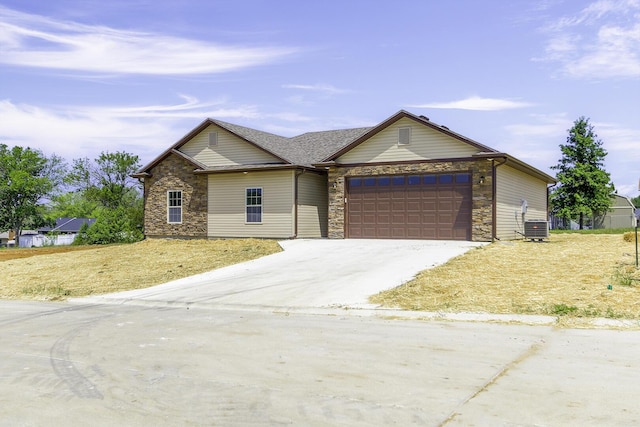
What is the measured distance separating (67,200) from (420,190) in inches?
2702

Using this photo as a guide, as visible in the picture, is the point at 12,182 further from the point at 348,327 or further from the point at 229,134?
the point at 348,327

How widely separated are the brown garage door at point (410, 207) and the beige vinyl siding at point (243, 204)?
3.00 metres

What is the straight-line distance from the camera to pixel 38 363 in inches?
286

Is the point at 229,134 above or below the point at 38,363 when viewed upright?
above

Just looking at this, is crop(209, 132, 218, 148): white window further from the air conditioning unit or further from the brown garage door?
the air conditioning unit

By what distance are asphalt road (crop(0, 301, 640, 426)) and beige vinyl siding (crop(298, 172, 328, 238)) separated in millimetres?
16189

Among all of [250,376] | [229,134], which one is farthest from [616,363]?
[229,134]

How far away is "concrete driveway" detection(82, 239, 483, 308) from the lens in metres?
13.1

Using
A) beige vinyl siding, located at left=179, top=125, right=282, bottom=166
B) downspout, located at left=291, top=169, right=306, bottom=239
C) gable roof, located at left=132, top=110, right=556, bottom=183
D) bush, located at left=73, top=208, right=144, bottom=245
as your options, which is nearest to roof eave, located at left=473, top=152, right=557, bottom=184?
gable roof, located at left=132, top=110, right=556, bottom=183

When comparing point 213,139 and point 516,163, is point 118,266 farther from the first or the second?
point 516,163

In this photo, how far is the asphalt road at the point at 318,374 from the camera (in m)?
5.14

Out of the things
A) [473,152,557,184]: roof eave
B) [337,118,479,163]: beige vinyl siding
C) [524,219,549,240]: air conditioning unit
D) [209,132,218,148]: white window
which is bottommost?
[524,219,549,240]: air conditioning unit

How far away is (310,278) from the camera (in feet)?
51.3

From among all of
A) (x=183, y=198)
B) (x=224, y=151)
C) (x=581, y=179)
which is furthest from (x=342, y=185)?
(x=581, y=179)
